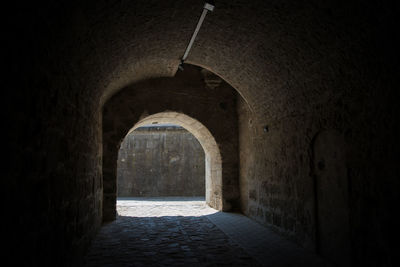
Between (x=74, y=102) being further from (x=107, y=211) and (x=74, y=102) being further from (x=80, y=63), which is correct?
(x=107, y=211)

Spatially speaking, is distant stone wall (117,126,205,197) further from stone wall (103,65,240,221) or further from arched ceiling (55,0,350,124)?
arched ceiling (55,0,350,124)

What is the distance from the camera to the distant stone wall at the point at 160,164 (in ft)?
47.5

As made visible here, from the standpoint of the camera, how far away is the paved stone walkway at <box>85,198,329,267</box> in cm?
382

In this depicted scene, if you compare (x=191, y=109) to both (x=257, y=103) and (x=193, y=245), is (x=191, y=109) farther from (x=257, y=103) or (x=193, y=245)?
(x=193, y=245)

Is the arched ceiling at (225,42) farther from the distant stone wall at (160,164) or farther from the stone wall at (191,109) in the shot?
the distant stone wall at (160,164)

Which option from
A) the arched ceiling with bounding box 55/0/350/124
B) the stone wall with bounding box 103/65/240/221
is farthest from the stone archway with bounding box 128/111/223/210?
the arched ceiling with bounding box 55/0/350/124

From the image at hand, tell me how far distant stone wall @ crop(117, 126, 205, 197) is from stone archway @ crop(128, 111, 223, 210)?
5.14 m

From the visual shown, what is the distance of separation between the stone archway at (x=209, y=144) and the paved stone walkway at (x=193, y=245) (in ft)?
5.57

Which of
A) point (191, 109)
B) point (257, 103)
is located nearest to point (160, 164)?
point (191, 109)

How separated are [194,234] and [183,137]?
9738mm

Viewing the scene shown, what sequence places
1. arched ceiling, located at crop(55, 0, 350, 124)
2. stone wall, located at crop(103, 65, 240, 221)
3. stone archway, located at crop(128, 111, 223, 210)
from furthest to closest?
stone archway, located at crop(128, 111, 223, 210), stone wall, located at crop(103, 65, 240, 221), arched ceiling, located at crop(55, 0, 350, 124)

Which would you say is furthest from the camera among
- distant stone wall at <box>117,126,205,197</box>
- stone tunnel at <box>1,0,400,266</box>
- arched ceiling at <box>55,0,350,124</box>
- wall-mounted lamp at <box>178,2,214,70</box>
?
distant stone wall at <box>117,126,205,197</box>

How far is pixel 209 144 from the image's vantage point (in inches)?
352

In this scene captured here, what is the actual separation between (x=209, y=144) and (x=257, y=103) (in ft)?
9.59
